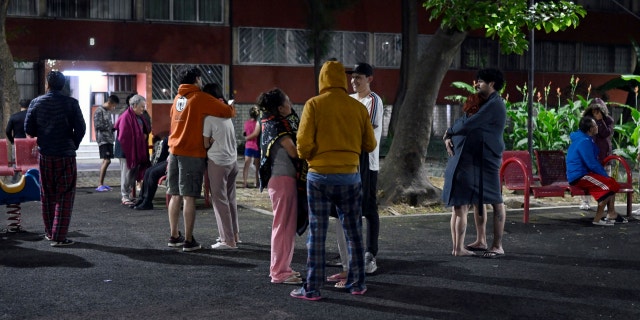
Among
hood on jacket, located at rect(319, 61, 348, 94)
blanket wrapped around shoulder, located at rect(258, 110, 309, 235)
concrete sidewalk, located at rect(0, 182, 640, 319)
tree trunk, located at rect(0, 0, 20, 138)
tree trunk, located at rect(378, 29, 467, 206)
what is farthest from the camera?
tree trunk, located at rect(0, 0, 20, 138)

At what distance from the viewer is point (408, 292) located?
26.2 ft

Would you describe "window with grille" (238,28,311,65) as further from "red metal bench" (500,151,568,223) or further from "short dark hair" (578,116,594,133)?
"short dark hair" (578,116,594,133)

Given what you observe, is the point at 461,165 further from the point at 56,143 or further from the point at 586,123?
the point at 56,143

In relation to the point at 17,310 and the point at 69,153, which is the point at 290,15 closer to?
the point at 69,153

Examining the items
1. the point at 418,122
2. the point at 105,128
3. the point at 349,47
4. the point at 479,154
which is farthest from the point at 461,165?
the point at 349,47

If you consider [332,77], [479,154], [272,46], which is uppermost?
[272,46]

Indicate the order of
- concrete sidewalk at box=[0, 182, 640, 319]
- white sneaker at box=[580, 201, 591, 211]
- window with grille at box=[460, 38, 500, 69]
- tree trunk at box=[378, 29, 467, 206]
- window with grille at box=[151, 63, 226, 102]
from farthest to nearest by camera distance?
window with grille at box=[460, 38, 500, 69], window with grille at box=[151, 63, 226, 102], tree trunk at box=[378, 29, 467, 206], white sneaker at box=[580, 201, 591, 211], concrete sidewalk at box=[0, 182, 640, 319]

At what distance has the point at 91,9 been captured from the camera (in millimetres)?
30484

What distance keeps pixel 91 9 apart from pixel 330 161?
24641mm

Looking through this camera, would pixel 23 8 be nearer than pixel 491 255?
No

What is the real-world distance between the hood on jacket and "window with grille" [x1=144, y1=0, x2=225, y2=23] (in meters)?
24.7

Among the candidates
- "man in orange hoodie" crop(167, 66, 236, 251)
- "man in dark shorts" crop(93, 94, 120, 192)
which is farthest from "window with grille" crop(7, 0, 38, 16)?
"man in orange hoodie" crop(167, 66, 236, 251)

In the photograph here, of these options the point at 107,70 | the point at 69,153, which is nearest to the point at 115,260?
the point at 69,153

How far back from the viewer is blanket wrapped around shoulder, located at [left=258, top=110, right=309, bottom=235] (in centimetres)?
823
